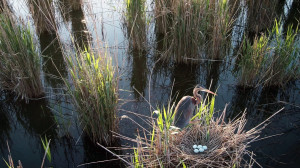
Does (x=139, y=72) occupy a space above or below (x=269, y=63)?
below

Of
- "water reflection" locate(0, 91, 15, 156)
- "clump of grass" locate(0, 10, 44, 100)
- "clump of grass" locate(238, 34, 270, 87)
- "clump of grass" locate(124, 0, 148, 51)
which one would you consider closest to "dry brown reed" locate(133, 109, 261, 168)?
"clump of grass" locate(238, 34, 270, 87)

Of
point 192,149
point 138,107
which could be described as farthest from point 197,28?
point 192,149

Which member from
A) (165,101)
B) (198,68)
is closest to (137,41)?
(198,68)

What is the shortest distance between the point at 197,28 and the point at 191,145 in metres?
2.26

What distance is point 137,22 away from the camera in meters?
5.01

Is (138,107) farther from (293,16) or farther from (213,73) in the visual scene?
(293,16)

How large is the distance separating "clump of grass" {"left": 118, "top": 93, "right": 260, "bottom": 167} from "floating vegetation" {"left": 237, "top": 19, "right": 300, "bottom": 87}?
1606mm

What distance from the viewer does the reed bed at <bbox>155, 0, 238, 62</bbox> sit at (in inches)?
166

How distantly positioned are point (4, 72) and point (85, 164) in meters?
1.85

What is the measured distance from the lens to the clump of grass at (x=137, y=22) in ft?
15.9

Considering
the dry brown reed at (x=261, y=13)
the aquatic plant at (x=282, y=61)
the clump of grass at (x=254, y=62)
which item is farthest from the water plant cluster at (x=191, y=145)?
the dry brown reed at (x=261, y=13)

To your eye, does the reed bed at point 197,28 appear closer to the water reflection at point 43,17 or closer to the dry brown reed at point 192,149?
the dry brown reed at point 192,149

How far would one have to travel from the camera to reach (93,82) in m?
2.77

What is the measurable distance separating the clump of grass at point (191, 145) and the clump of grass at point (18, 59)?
6.67 feet
